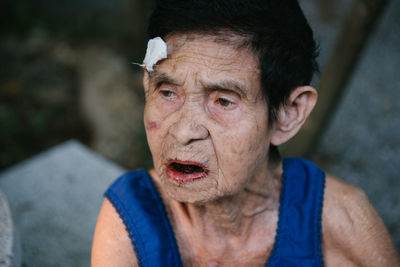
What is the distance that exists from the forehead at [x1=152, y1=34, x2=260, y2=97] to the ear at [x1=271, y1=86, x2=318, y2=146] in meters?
0.29

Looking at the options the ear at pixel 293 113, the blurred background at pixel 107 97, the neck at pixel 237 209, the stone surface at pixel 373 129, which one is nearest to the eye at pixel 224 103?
the ear at pixel 293 113

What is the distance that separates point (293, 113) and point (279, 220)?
64cm

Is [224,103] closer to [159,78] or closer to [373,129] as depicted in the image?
[159,78]

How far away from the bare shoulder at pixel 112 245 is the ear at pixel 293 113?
94 cm

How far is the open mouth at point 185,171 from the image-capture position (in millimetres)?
1684

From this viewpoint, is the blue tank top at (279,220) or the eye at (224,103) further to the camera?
the blue tank top at (279,220)

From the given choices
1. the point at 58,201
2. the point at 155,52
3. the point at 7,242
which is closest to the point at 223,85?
the point at 155,52

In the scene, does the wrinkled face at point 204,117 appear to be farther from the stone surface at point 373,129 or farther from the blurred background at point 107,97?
the blurred background at point 107,97

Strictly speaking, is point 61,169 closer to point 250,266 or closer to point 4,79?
point 250,266

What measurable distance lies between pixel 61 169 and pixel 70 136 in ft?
6.47

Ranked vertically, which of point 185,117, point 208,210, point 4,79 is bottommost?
point 4,79

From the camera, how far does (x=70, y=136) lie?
543 cm

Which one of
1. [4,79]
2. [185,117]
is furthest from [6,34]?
[185,117]

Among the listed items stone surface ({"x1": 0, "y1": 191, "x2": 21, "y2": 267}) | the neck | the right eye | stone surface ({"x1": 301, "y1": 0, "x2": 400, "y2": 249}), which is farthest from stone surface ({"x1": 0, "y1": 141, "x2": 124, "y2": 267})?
stone surface ({"x1": 301, "y1": 0, "x2": 400, "y2": 249})
